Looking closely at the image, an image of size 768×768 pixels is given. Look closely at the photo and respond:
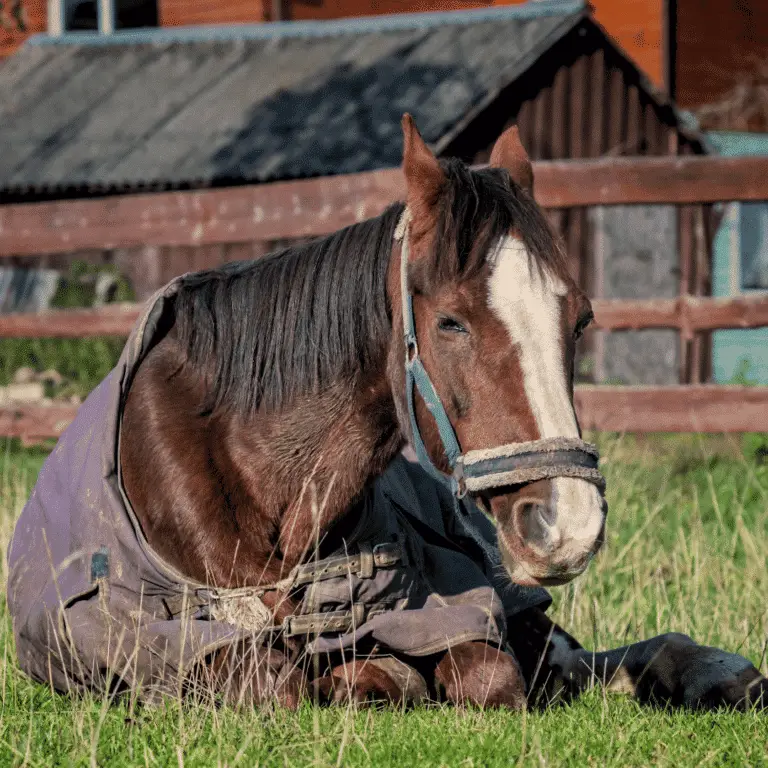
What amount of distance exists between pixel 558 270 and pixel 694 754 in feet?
3.69

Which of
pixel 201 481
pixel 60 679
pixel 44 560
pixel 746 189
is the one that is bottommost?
pixel 60 679

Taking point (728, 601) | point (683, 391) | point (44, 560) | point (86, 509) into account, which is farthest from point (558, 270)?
point (683, 391)

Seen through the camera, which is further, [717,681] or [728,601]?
[728,601]

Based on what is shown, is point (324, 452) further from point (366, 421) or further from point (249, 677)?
point (249, 677)

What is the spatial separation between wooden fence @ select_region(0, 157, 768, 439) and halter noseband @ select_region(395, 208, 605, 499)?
11.2ft

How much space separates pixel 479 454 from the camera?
9.21 ft

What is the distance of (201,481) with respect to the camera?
3.29 metres

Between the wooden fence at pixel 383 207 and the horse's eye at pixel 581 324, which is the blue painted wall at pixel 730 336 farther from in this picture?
the horse's eye at pixel 581 324

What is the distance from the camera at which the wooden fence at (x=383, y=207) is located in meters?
6.22

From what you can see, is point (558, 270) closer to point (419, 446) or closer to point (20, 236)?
point (419, 446)

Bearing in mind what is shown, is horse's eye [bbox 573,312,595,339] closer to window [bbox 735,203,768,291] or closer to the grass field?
the grass field

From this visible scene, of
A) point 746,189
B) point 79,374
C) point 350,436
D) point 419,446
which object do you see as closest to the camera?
point 419,446

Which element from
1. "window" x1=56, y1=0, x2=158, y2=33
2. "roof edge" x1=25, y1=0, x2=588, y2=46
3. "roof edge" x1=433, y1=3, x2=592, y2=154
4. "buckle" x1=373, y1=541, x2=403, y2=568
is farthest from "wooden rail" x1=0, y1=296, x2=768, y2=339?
"window" x1=56, y1=0, x2=158, y2=33

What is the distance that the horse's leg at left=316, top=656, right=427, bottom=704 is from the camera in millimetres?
3262
